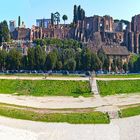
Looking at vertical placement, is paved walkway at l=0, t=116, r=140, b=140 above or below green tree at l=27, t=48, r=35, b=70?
below

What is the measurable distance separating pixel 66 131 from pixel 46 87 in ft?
93.7

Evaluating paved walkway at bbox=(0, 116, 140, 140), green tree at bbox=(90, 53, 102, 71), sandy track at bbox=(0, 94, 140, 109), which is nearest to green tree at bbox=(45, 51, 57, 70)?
green tree at bbox=(90, 53, 102, 71)

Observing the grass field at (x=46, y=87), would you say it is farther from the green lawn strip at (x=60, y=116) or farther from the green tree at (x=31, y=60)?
the green tree at (x=31, y=60)

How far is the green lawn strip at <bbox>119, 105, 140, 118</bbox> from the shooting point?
1845 inches

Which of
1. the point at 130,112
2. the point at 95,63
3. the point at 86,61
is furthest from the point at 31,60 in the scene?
the point at 130,112

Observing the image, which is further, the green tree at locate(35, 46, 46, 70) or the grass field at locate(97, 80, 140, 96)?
the green tree at locate(35, 46, 46, 70)

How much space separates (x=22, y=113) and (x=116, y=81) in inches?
1141

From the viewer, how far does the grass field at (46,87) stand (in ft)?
204

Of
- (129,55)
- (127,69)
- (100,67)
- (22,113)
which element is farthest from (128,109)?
(129,55)

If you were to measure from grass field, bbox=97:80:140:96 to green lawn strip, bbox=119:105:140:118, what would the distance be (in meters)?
12.8

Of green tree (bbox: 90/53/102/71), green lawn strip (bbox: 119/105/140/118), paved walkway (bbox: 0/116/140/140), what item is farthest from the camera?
green tree (bbox: 90/53/102/71)

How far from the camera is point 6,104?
50938 mm

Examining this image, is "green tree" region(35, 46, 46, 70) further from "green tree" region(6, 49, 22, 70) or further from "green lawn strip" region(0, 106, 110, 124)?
"green lawn strip" region(0, 106, 110, 124)

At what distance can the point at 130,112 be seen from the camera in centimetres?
4816
